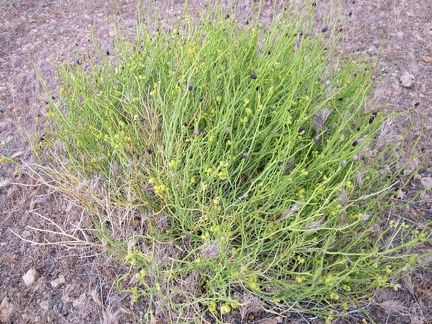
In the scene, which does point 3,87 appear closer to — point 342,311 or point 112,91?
point 112,91

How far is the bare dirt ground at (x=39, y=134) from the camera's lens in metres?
1.59

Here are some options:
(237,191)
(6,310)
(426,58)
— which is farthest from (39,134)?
(426,58)

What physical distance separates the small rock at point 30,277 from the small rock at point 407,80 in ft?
7.95

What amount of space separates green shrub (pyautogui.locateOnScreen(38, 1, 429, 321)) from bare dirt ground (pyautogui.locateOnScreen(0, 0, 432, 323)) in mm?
129

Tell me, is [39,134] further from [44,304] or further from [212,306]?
[212,306]

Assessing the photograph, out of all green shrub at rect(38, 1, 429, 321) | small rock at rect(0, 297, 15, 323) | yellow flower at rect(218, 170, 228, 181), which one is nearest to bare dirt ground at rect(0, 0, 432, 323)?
small rock at rect(0, 297, 15, 323)

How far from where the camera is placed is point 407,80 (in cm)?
259

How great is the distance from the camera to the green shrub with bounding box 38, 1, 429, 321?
1429 millimetres

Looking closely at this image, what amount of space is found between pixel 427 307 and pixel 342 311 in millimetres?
375

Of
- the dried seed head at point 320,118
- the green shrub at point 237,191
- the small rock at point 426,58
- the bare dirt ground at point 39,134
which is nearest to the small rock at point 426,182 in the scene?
the bare dirt ground at point 39,134

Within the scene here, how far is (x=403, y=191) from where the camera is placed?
6.61ft

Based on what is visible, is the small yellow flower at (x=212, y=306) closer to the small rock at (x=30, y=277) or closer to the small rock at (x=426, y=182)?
the small rock at (x=30, y=277)

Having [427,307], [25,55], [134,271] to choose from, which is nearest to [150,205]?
[134,271]

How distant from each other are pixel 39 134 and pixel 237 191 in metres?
1.17
